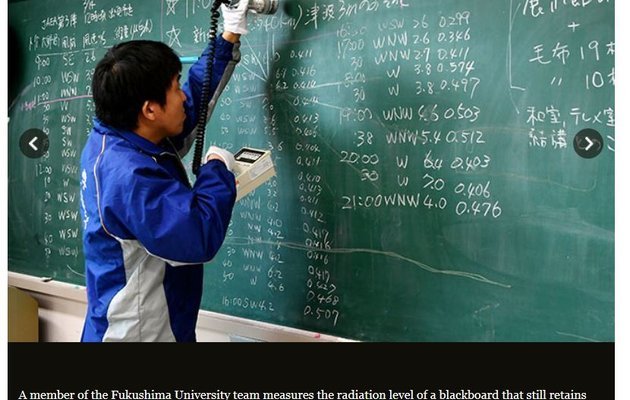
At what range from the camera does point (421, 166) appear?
5.71 feet

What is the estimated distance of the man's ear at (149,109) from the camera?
1611mm

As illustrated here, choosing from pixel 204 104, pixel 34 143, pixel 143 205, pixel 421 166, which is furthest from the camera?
pixel 34 143

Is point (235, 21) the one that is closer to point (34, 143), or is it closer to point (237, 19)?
point (237, 19)

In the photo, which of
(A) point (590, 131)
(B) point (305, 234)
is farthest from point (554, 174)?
(B) point (305, 234)

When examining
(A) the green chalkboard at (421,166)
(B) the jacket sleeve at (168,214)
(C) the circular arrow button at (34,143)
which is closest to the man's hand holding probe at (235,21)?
(A) the green chalkboard at (421,166)

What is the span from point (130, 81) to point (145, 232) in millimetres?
384

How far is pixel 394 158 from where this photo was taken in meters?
1.79

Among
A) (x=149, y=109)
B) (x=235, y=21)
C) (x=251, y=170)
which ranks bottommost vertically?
(x=251, y=170)

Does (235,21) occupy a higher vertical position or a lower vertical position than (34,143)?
higher

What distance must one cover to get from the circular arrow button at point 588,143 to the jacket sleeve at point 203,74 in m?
1.02

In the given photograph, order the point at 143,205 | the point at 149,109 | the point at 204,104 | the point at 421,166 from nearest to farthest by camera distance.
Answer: the point at 143,205
the point at 149,109
the point at 421,166
the point at 204,104

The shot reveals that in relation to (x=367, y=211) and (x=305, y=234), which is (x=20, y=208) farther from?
(x=367, y=211)

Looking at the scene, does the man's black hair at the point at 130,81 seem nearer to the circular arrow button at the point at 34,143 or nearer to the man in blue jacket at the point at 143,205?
the man in blue jacket at the point at 143,205

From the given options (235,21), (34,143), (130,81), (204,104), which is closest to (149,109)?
(130,81)
